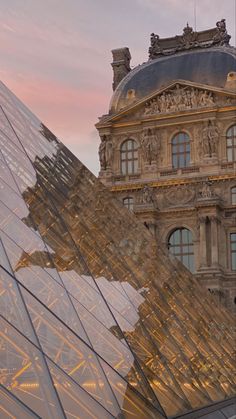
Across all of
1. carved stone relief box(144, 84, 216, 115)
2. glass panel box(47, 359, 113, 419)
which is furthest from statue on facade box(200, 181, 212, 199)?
glass panel box(47, 359, 113, 419)

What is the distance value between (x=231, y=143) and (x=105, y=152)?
690 cm

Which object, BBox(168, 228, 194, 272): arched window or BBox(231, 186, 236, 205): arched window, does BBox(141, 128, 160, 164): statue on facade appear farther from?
BBox(231, 186, 236, 205): arched window

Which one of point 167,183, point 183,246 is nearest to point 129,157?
point 167,183

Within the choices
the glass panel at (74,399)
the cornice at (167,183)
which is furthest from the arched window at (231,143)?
the glass panel at (74,399)

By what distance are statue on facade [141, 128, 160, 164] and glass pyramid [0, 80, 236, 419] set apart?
21544 mm

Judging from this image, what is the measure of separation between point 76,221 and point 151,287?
171cm

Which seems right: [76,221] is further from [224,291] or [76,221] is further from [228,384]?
[224,291]

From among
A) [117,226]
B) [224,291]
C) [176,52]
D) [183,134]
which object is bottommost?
[117,226]

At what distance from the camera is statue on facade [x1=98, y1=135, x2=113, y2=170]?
35875 mm

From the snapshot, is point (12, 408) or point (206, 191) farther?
point (206, 191)

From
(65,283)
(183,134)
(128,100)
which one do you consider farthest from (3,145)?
(128,100)

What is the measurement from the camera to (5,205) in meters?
6.96

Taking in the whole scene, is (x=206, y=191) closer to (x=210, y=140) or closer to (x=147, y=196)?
(x=210, y=140)

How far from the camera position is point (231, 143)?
33719 mm
